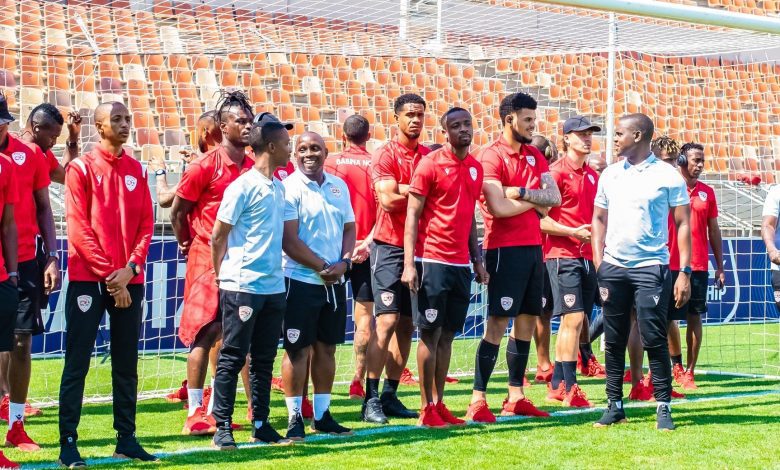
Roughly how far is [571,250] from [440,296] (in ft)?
6.64

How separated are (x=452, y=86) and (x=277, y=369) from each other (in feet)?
18.0

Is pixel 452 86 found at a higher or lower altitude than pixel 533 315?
higher

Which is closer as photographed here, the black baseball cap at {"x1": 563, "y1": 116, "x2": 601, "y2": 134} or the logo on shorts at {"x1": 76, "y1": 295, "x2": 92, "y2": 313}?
the logo on shorts at {"x1": 76, "y1": 295, "x2": 92, "y2": 313}

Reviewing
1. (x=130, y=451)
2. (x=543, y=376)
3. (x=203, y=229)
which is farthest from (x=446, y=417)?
(x=543, y=376)

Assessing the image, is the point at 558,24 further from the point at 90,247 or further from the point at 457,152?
the point at 90,247

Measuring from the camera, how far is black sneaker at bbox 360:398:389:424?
773 cm

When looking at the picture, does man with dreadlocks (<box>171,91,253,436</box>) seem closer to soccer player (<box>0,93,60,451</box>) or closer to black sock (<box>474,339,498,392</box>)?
soccer player (<box>0,93,60,451</box>)

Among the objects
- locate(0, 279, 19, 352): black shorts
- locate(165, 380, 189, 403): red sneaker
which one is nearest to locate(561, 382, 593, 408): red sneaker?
locate(165, 380, 189, 403): red sneaker

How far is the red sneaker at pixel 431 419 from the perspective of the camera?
7441 mm

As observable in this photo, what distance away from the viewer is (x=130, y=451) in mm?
6223

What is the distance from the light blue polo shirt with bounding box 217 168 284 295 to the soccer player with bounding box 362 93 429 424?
4.90 ft

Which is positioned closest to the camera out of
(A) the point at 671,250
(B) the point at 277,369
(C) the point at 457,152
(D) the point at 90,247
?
(D) the point at 90,247

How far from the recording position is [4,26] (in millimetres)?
12000

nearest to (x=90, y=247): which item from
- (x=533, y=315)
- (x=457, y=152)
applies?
(x=457, y=152)
